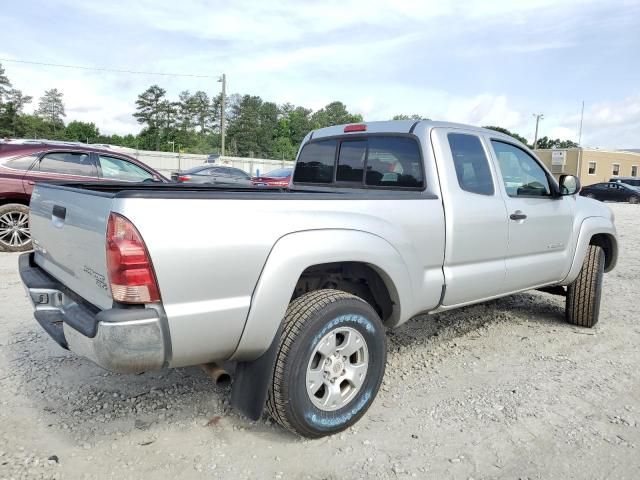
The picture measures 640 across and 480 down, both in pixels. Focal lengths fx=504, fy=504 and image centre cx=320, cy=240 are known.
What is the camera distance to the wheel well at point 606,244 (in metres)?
5.16

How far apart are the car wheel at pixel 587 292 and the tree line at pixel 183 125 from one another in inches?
2460

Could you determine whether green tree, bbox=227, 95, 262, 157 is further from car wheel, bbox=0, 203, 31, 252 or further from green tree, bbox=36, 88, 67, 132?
car wheel, bbox=0, 203, 31, 252

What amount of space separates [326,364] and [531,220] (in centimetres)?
229

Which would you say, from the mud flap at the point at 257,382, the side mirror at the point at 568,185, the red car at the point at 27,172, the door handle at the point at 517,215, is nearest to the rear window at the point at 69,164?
the red car at the point at 27,172

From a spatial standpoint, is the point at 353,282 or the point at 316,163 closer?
the point at 353,282

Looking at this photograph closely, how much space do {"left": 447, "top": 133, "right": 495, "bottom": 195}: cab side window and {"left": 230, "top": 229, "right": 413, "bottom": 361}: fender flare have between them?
1.16 m

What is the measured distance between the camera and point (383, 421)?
3078mm

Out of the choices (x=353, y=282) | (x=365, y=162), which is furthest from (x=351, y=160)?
(x=353, y=282)

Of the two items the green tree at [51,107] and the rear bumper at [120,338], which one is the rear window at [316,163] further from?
the green tree at [51,107]

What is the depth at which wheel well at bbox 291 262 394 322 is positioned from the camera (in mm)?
3027

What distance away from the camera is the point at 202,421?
303 centimetres

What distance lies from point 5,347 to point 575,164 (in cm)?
5753

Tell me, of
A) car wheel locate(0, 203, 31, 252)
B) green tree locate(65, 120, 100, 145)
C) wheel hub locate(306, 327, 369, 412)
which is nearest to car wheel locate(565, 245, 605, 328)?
wheel hub locate(306, 327, 369, 412)

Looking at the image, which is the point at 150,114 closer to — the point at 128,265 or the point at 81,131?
the point at 81,131
